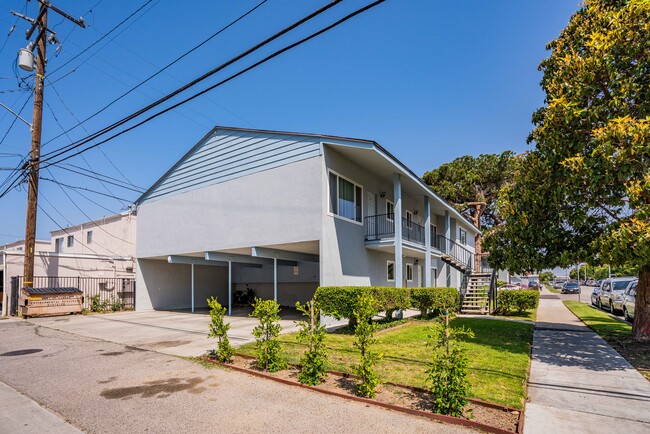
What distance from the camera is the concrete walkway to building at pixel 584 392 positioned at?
459 cm

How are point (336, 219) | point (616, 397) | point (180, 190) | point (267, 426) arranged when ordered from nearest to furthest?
1. point (267, 426)
2. point (616, 397)
3. point (336, 219)
4. point (180, 190)

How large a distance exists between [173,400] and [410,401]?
331cm

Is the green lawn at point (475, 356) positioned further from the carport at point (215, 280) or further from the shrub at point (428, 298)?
the carport at point (215, 280)

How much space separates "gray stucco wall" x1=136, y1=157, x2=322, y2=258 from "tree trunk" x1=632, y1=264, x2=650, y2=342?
28.3 ft

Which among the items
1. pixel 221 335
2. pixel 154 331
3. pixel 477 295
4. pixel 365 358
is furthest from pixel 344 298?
pixel 477 295

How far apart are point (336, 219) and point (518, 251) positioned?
5.91 metres

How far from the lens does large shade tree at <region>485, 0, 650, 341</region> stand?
292 inches

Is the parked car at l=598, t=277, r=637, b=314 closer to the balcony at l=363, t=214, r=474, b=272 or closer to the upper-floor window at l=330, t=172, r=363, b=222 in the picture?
the balcony at l=363, t=214, r=474, b=272

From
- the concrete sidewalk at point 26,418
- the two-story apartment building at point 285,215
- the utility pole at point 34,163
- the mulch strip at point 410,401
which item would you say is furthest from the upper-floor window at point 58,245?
the mulch strip at point 410,401

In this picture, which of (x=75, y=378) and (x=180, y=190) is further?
(x=180, y=190)

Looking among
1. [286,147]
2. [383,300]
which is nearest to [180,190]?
[286,147]

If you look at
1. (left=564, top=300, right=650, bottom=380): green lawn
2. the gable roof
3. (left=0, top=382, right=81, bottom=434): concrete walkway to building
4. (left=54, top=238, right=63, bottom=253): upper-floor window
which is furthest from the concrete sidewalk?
(left=54, top=238, right=63, bottom=253): upper-floor window

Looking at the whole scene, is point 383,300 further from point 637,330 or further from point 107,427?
point 107,427

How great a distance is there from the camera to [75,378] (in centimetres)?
676
